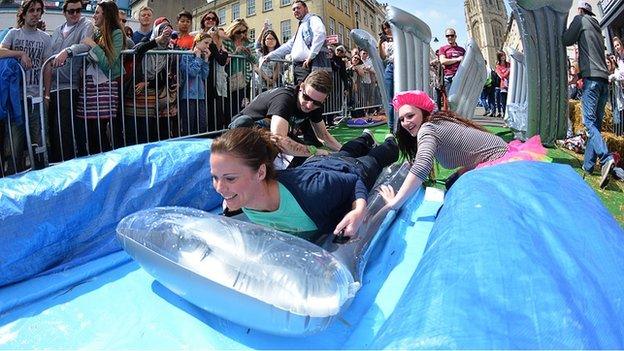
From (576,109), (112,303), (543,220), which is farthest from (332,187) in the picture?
(576,109)

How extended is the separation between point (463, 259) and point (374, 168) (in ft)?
6.09

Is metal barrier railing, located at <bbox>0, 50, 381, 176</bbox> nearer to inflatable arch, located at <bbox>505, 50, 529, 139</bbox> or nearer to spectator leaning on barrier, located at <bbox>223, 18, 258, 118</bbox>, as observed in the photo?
spectator leaning on barrier, located at <bbox>223, 18, 258, 118</bbox>

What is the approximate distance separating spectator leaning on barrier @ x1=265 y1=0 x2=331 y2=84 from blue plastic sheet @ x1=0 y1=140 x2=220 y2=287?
9.37 ft

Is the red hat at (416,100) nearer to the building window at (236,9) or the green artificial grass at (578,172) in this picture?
the green artificial grass at (578,172)

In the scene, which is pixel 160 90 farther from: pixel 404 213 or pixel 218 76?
pixel 404 213

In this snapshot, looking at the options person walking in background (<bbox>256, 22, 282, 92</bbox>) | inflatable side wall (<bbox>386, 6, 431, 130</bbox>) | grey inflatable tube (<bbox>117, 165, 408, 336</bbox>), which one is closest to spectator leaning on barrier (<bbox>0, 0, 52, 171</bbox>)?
grey inflatable tube (<bbox>117, 165, 408, 336</bbox>)

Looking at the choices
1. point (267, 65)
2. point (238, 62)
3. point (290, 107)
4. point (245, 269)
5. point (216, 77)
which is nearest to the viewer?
point (245, 269)

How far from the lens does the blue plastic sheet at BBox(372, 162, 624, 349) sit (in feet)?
3.24

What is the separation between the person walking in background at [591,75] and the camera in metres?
4.23

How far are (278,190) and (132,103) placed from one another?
2575 millimetres

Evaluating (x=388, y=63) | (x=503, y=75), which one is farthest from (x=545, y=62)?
(x=503, y=75)

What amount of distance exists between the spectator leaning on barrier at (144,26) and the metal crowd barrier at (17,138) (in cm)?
165

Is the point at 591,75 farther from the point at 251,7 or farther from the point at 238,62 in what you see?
the point at 251,7

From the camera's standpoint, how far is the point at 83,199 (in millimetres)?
2422
